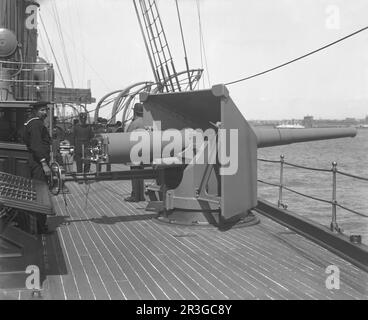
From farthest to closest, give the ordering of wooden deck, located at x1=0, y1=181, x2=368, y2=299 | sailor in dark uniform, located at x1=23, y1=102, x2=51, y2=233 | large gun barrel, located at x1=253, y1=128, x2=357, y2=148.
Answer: large gun barrel, located at x1=253, y1=128, x2=357, y2=148 < sailor in dark uniform, located at x1=23, y1=102, x2=51, y2=233 < wooden deck, located at x1=0, y1=181, x2=368, y2=299

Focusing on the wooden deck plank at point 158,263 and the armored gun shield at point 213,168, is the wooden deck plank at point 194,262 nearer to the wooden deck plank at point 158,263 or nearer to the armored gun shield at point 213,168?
the wooden deck plank at point 158,263

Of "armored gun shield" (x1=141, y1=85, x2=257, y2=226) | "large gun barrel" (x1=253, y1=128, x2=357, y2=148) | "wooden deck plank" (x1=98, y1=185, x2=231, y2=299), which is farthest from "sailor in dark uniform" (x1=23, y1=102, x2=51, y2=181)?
"large gun barrel" (x1=253, y1=128, x2=357, y2=148)

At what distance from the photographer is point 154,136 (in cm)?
553

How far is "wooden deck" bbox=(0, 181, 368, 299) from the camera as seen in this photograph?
11.7ft

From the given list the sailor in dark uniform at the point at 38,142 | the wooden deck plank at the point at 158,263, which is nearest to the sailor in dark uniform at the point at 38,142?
the sailor in dark uniform at the point at 38,142

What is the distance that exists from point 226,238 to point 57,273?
1.92 meters

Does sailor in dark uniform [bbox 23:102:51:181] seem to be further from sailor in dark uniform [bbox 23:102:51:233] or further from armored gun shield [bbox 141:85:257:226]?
armored gun shield [bbox 141:85:257:226]

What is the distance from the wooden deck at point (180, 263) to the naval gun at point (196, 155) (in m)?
0.26

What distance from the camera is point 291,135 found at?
6422 millimetres

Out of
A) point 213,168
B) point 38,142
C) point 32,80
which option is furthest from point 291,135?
point 32,80

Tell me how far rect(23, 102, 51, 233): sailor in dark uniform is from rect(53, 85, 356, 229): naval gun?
0.74 m

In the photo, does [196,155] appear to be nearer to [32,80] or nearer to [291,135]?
[291,135]

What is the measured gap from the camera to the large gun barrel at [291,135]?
6.13 meters
